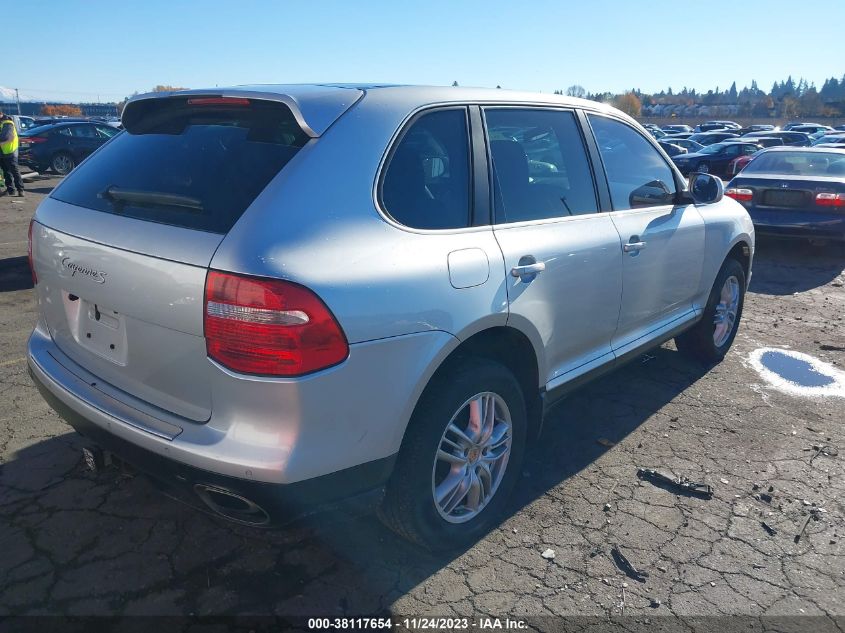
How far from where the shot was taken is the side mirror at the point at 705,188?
4602 millimetres

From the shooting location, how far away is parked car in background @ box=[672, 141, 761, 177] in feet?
75.4

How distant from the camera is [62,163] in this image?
19.3 metres

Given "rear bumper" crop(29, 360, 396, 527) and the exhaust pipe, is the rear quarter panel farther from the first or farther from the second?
the exhaust pipe

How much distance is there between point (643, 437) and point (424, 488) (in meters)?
1.98

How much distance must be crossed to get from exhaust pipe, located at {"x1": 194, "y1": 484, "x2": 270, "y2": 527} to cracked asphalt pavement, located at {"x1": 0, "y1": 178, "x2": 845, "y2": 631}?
0.14 meters

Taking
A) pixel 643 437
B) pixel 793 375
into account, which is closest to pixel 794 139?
pixel 793 375

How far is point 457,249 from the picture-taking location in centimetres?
267

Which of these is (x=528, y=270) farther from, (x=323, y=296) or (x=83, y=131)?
(x=83, y=131)

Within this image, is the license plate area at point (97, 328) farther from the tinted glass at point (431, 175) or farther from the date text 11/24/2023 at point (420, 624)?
the date text 11/24/2023 at point (420, 624)

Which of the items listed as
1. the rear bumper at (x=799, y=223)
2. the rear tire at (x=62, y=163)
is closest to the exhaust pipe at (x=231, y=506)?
the rear bumper at (x=799, y=223)

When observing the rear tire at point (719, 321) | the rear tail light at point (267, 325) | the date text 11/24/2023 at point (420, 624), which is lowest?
the date text 11/24/2023 at point (420, 624)

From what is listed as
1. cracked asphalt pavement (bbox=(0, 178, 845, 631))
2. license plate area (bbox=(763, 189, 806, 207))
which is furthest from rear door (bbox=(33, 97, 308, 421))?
license plate area (bbox=(763, 189, 806, 207))

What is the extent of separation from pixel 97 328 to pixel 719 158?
2399cm

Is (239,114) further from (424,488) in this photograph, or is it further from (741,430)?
(741,430)
